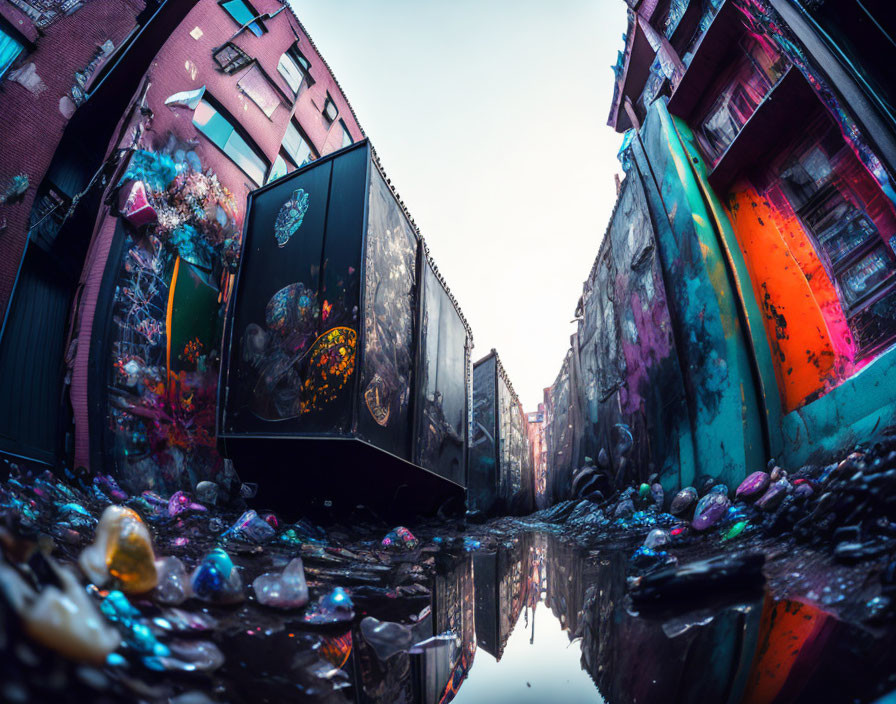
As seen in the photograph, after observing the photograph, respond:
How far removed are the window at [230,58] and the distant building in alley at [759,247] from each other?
702cm

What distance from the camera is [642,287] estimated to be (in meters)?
5.10

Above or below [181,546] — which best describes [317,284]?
above

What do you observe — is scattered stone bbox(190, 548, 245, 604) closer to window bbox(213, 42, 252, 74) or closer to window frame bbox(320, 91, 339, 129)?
window bbox(213, 42, 252, 74)

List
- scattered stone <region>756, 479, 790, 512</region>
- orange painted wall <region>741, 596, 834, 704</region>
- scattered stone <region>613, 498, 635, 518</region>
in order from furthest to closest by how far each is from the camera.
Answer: scattered stone <region>613, 498, 635, 518</region> → scattered stone <region>756, 479, 790, 512</region> → orange painted wall <region>741, 596, 834, 704</region>

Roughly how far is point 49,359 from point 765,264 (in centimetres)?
791

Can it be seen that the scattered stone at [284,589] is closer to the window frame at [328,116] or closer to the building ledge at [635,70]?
the building ledge at [635,70]

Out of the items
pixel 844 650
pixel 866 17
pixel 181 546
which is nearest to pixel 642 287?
pixel 866 17

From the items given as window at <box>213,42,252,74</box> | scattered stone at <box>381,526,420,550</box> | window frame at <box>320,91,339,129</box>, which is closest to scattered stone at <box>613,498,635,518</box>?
scattered stone at <box>381,526,420,550</box>

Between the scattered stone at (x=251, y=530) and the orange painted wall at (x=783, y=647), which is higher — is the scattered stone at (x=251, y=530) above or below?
above

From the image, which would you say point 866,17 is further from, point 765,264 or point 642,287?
point 642,287

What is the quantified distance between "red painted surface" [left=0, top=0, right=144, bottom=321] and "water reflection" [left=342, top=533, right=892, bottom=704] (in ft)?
18.2

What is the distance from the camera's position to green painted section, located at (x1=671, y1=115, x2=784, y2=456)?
10.6 feet

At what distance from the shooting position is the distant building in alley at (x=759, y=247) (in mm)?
2662

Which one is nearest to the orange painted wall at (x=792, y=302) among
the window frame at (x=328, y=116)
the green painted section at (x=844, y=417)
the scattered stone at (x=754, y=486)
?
the green painted section at (x=844, y=417)
